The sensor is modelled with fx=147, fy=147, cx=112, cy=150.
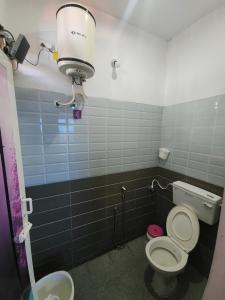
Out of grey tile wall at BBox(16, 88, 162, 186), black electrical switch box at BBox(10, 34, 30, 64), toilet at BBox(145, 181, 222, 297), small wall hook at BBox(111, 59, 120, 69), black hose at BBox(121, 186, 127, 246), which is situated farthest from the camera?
black hose at BBox(121, 186, 127, 246)

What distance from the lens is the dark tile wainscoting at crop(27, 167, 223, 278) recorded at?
1354mm

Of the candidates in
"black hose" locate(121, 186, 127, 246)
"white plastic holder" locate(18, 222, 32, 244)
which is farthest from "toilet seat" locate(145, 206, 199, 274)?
"white plastic holder" locate(18, 222, 32, 244)

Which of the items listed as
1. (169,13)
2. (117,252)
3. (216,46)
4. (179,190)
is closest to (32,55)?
(169,13)

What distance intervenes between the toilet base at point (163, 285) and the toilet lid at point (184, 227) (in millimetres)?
349

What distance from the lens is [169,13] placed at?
4.45ft

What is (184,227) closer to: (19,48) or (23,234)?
(23,234)

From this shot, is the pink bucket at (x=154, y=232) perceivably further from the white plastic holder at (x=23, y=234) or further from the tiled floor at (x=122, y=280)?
the white plastic holder at (x=23, y=234)

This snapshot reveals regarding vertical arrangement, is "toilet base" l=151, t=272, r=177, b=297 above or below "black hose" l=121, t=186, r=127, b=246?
below

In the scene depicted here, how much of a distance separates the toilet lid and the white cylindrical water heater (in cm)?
163

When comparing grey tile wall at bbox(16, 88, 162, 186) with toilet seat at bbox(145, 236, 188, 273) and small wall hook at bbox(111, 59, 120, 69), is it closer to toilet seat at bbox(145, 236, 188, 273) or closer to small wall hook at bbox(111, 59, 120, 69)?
small wall hook at bbox(111, 59, 120, 69)

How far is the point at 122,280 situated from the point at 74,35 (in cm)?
215

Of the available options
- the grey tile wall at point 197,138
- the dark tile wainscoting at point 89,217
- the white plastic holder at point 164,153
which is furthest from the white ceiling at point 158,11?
the dark tile wainscoting at point 89,217

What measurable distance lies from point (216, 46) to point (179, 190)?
1427mm

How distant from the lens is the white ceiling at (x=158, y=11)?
4.09 feet
